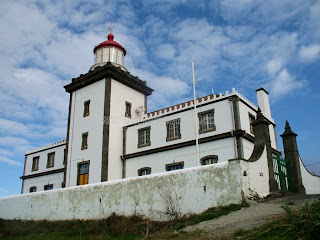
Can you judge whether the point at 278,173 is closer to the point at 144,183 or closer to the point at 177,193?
the point at 177,193

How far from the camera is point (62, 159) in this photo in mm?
28375

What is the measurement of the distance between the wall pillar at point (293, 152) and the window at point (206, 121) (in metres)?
Result: 4.39

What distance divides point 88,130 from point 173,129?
640cm

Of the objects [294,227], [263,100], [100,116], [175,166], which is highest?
[263,100]

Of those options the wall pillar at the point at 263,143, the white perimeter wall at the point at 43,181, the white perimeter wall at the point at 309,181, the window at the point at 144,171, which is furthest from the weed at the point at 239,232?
the white perimeter wall at the point at 43,181

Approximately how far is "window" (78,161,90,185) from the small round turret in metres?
7.86

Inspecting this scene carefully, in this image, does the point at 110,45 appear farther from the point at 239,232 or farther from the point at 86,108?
the point at 239,232

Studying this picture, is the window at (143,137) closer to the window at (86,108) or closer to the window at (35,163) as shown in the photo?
the window at (86,108)

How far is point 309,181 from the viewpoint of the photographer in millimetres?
16031

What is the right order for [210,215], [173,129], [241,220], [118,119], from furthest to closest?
[118,119] < [173,129] < [210,215] < [241,220]

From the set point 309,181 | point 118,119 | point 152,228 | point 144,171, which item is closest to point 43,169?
point 118,119

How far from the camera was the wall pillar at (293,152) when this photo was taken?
1516 centimetres

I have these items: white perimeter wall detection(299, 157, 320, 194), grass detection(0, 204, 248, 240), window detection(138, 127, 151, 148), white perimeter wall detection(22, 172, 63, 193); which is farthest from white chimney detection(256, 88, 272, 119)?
white perimeter wall detection(22, 172, 63, 193)

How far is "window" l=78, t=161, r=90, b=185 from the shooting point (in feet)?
73.8
